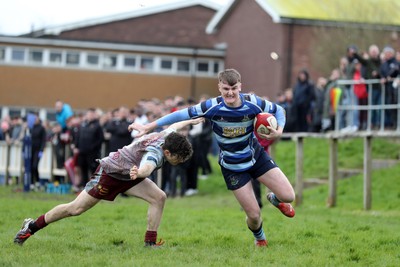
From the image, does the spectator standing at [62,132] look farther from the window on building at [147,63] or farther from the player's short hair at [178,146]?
the window on building at [147,63]

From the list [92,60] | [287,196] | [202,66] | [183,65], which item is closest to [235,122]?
[287,196]

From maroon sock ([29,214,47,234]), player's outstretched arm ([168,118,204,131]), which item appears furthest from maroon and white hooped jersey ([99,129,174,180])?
maroon sock ([29,214,47,234])

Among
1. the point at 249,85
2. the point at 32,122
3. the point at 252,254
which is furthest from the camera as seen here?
the point at 249,85

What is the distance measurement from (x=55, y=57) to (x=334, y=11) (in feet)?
52.1

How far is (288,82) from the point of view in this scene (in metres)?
42.3

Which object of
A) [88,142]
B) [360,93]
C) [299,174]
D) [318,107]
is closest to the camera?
[299,174]

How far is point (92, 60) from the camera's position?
47625 mm

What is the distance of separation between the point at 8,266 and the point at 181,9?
48.4 meters

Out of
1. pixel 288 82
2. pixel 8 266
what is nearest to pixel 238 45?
pixel 288 82

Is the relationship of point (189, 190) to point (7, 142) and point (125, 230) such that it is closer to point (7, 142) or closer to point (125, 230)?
point (7, 142)

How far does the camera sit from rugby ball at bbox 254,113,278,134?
10234 millimetres

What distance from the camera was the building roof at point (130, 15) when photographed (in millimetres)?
52103

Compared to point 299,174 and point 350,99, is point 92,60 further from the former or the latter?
point 299,174

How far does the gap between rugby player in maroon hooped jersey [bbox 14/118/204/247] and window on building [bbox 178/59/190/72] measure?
38.6m
